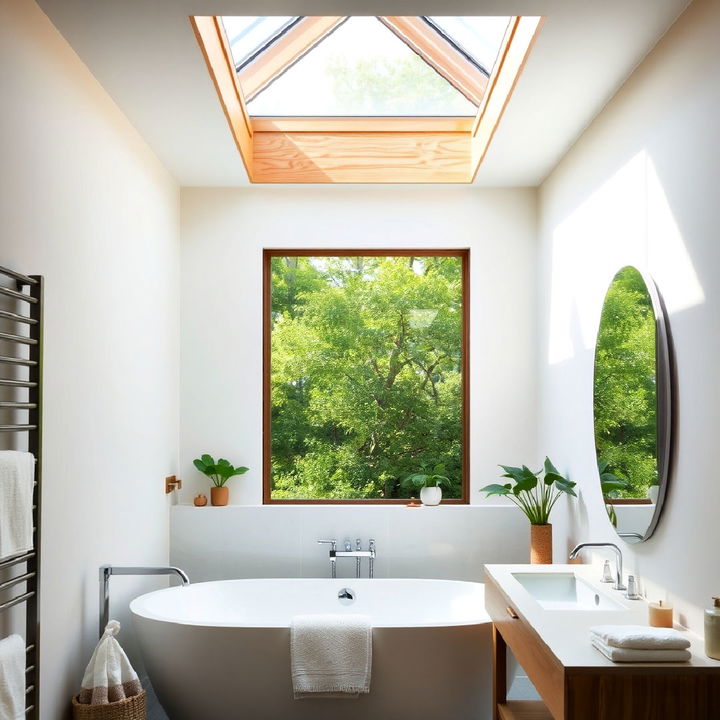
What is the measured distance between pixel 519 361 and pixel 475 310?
40 centimetres

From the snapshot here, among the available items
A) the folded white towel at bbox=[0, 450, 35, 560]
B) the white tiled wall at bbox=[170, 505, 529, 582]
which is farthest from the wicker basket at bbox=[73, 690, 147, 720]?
the white tiled wall at bbox=[170, 505, 529, 582]

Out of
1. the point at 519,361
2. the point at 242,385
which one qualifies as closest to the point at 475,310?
the point at 519,361

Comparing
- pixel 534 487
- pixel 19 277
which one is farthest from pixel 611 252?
pixel 19 277

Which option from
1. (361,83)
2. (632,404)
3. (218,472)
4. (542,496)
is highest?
(361,83)

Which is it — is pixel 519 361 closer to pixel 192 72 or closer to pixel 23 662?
Answer: pixel 192 72

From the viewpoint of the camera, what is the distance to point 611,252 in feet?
12.0

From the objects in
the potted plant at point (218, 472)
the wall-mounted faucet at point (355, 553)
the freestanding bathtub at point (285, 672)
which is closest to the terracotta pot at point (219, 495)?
the potted plant at point (218, 472)

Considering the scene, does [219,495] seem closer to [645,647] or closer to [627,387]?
[627,387]

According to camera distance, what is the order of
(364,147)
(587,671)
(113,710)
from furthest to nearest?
(364,147) < (113,710) < (587,671)

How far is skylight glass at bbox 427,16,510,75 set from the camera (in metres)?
3.64

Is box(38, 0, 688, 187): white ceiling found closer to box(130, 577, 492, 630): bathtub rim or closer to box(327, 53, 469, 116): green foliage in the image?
box(327, 53, 469, 116): green foliage

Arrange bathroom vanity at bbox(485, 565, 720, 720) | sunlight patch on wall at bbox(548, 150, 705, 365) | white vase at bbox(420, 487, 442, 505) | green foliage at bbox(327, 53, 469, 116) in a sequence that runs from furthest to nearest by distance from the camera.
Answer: white vase at bbox(420, 487, 442, 505)
green foliage at bbox(327, 53, 469, 116)
sunlight patch on wall at bbox(548, 150, 705, 365)
bathroom vanity at bbox(485, 565, 720, 720)

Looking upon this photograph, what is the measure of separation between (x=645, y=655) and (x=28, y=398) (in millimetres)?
2081

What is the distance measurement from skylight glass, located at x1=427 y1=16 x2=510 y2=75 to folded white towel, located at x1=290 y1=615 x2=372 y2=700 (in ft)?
8.46
